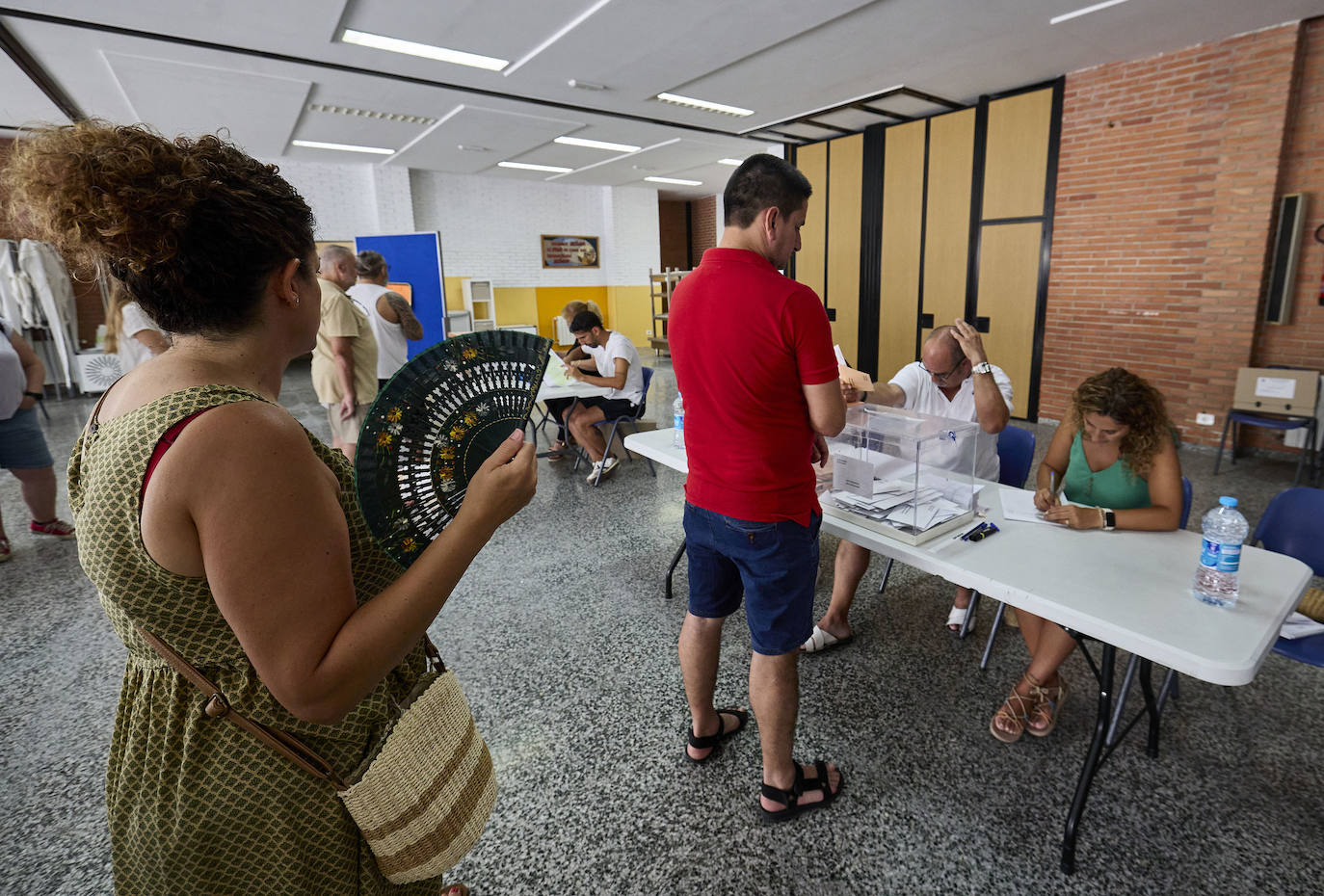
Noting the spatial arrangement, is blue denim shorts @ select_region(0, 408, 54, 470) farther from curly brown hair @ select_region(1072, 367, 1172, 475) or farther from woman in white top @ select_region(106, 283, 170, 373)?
curly brown hair @ select_region(1072, 367, 1172, 475)

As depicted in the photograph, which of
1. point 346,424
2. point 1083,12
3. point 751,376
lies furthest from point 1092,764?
point 1083,12

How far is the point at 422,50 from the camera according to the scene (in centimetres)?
532

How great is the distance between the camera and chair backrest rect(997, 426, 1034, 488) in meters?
2.78

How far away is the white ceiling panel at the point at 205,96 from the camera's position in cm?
544

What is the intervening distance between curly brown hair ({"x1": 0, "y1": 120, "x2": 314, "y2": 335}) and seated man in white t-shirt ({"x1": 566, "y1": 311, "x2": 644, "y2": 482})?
4.09 m

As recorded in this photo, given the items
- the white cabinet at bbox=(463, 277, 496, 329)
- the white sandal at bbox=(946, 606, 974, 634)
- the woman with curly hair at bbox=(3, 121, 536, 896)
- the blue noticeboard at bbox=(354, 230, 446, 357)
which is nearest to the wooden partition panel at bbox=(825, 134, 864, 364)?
the blue noticeboard at bbox=(354, 230, 446, 357)

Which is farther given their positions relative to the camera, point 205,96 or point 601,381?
point 205,96

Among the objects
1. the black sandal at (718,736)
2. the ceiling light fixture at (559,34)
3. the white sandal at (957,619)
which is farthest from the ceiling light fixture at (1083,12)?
the black sandal at (718,736)

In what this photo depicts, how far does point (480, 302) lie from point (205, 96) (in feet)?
17.6

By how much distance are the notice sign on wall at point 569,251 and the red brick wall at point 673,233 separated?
2.81m

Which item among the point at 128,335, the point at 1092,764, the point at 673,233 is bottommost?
the point at 1092,764

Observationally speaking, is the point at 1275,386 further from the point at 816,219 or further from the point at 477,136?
the point at 477,136

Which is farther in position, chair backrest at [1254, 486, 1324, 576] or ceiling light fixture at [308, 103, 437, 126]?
ceiling light fixture at [308, 103, 437, 126]

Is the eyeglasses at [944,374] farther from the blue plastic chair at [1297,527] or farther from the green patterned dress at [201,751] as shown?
the green patterned dress at [201,751]
